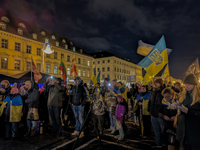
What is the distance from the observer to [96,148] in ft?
14.0

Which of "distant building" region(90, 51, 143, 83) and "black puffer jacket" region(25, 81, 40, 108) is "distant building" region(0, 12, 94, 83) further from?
"black puffer jacket" region(25, 81, 40, 108)

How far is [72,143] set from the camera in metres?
4.66

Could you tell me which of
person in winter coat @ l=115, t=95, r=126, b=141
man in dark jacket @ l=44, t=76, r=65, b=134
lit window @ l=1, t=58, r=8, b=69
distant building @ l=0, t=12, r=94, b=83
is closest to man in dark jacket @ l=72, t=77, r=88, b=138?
man in dark jacket @ l=44, t=76, r=65, b=134

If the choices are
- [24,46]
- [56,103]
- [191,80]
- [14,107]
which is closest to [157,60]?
[191,80]

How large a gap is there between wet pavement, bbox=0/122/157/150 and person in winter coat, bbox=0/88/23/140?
1.14 feet

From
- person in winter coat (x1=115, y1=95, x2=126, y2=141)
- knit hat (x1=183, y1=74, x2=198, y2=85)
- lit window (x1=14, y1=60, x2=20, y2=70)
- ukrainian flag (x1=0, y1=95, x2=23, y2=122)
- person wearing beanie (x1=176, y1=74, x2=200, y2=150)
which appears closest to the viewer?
person wearing beanie (x1=176, y1=74, x2=200, y2=150)

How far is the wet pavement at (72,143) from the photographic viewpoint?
434 cm

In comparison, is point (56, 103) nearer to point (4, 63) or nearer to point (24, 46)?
point (4, 63)

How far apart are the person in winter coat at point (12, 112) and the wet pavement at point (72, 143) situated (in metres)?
0.35

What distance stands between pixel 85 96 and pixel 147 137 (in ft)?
9.35

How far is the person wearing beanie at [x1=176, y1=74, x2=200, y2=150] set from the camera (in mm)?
2500

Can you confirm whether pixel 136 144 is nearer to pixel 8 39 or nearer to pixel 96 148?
pixel 96 148

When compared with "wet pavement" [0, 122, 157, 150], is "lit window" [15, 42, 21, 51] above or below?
above

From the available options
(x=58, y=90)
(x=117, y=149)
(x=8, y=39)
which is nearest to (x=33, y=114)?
(x=58, y=90)
